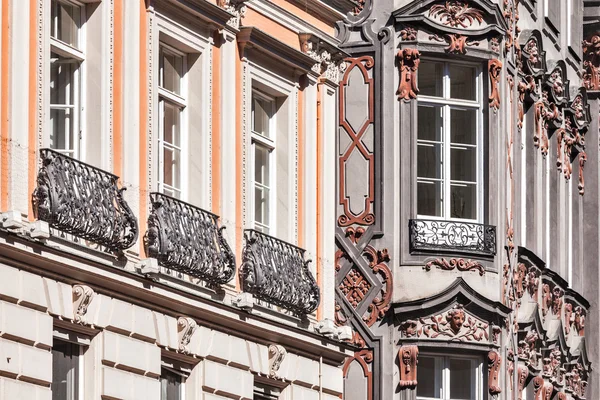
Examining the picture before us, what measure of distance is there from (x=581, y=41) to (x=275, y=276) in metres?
15.8

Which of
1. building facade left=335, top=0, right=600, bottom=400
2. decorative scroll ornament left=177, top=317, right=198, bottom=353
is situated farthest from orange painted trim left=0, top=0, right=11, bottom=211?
building facade left=335, top=0, right=600, bottom=400

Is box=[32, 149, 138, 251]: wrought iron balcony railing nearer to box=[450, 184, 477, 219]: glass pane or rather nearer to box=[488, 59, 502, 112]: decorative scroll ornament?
box=[450, 184, 477, 219]: glass pane

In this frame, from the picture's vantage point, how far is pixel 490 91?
36.2 metres

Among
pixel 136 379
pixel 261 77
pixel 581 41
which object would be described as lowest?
pixel 136 379

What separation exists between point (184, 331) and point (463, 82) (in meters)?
9.74

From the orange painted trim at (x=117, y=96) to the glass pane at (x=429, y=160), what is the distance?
30.9ft

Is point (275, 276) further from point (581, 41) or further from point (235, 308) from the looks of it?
point (581, 41)

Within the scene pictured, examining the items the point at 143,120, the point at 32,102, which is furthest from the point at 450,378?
the point at 32,102

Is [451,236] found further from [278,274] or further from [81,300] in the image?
[81,300]

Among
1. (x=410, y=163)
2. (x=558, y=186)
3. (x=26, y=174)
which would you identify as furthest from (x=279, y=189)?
(x=558, y=186)

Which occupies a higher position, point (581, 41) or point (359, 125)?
point (581, 41)

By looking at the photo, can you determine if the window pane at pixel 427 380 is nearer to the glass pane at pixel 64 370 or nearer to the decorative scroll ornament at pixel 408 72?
the decorative scroll ornament at pixel 408 72

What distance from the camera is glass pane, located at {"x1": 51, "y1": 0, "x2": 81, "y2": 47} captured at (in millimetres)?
26297

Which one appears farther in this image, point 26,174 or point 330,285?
point 330,285
